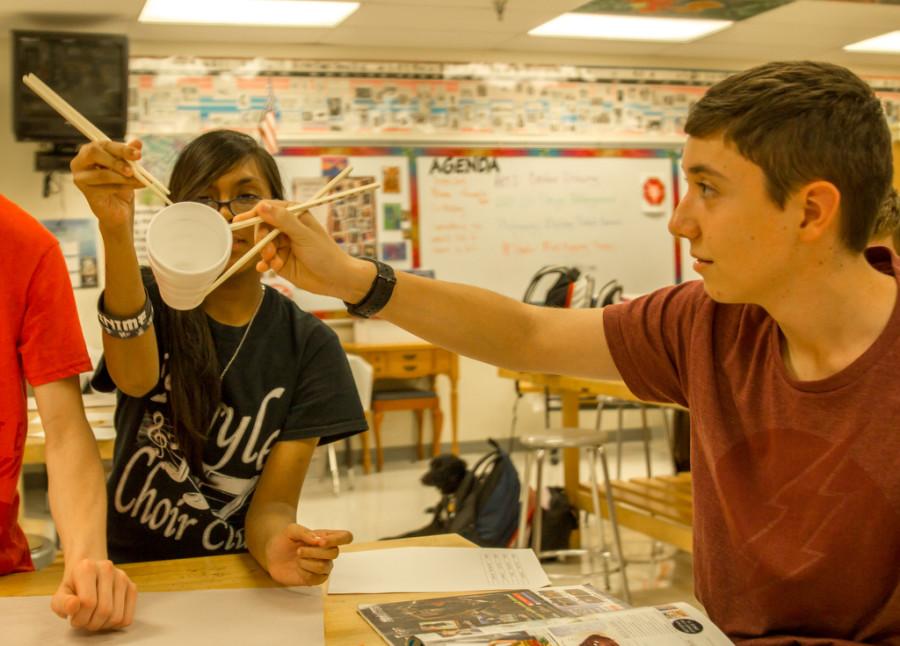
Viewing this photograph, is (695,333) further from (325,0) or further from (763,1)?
(763,1)

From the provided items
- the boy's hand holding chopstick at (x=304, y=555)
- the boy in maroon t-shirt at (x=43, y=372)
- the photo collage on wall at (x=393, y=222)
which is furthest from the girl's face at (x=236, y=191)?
the photo collage on wall at (x=393, y=222)

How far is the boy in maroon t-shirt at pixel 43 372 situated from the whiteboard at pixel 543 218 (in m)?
5.59

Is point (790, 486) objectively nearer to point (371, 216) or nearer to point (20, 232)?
point (20, 232)

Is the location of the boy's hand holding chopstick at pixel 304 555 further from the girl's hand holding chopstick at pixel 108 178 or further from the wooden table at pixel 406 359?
the wooden table at pixel 406 359

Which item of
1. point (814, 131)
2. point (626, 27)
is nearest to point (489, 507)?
point (814, 131)

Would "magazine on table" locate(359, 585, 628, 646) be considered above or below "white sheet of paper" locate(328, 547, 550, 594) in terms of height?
above

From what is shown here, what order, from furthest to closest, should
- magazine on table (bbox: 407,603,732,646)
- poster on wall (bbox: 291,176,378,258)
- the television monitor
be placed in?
poster on wall (bbox: 291,176,378,258), the television monitor, magazine on table (bbox: 407,603,732,646)

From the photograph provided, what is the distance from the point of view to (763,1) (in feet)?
19.4

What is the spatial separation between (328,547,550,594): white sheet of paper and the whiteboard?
216 inches

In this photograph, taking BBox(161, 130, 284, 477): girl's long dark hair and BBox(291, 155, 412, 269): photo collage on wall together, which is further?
BBox(291, 155, 412, 269): photo collage on wall

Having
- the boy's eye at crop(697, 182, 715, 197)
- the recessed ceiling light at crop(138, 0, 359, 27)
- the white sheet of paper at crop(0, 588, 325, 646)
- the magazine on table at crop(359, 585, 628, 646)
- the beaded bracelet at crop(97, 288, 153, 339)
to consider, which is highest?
the recessed ceiling light at crop(138, 0, 359, 27)

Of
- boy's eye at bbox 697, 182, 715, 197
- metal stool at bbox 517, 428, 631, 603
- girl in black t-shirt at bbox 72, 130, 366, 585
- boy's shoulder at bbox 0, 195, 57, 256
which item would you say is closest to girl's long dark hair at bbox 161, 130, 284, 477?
girl in black t-shirt at bbox 72, 130, 366, 585

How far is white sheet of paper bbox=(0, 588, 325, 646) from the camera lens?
3.60ft

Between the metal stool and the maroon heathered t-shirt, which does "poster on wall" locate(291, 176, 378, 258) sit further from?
the maroon heathered t-shirt
